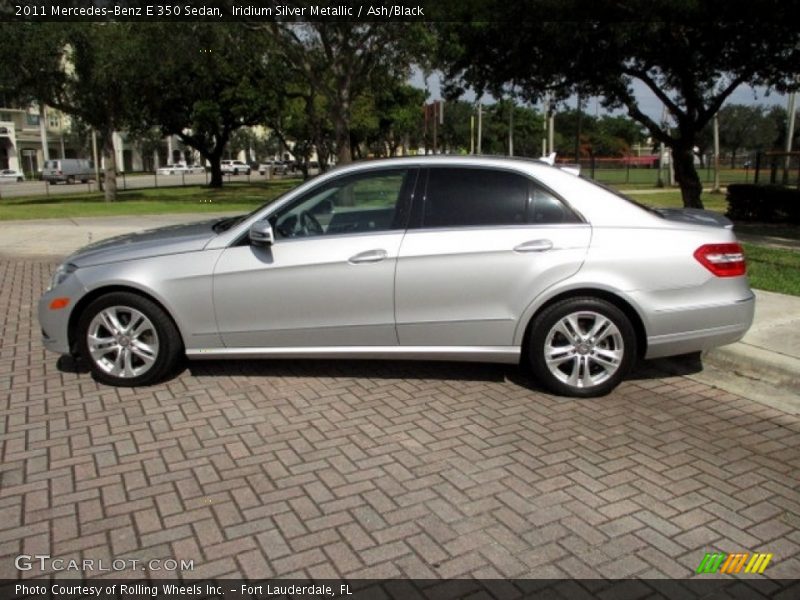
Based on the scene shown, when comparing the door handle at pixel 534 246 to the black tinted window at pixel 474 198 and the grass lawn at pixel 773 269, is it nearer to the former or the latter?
the black tinted window at pixel 474 198

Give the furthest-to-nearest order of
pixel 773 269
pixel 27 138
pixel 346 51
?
pixel 27 138, pixel 346 51, pixel 773 269

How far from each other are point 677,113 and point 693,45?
2.54m

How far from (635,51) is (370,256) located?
1167 centimetres

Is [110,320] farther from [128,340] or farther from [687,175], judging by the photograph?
[687,175]

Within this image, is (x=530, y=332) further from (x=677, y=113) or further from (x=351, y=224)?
(x=677, y=113)

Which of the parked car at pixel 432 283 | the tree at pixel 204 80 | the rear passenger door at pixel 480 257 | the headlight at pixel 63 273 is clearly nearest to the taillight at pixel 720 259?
the parked car at pixel 432 283

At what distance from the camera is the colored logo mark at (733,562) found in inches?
117

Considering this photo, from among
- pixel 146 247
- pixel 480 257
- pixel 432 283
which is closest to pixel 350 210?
pixel 432 283

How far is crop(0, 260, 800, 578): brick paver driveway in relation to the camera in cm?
309

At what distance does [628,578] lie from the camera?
2902 millimetres

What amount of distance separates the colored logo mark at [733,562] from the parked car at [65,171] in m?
64.5

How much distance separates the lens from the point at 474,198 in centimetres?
497

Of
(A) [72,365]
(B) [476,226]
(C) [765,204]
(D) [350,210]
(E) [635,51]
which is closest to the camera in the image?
(B) [476,226]

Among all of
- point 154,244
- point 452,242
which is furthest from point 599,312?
point 154,244
